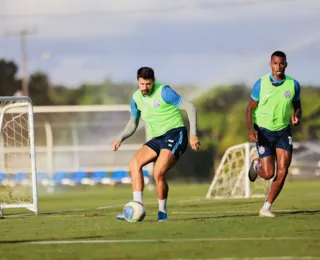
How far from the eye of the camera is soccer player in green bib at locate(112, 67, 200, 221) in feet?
48.6

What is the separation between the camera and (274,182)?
15.6 meters

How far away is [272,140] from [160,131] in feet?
5.08

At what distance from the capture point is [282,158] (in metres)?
15.4

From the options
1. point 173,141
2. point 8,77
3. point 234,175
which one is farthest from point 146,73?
point 8,77

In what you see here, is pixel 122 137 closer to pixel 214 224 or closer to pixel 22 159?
pixel 214 224

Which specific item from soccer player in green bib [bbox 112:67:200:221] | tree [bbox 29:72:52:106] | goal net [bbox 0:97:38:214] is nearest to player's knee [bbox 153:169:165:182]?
soccer player in green bib [bbox 112:67:200:221]

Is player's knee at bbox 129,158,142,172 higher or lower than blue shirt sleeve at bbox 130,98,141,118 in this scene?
lower

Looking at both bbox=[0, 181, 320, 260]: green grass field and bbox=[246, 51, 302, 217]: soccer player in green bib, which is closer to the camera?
bbox=[0, 181, 320, 260]: green grass field

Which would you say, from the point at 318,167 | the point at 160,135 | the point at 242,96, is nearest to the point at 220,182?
the point at 160,135

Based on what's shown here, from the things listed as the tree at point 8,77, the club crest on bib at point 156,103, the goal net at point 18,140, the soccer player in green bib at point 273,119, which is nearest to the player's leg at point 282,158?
the soccer player in green bib at point 273,119

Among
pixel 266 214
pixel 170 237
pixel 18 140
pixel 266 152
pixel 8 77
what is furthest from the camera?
pixel 8 77

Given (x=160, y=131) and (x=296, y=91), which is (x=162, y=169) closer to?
(x=160, y=131)

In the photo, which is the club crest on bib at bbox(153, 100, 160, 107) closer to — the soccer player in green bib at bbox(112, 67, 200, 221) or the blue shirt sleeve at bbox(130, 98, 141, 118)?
the soccer player in green bib at bbox(112, 67, 200, 221)

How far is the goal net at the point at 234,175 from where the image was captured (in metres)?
25.4
